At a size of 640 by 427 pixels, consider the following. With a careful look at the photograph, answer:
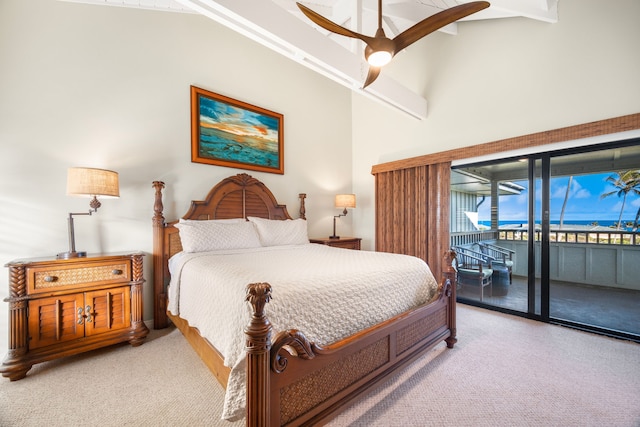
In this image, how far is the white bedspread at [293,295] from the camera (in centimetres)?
127

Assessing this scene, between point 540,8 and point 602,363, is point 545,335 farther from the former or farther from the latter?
point 540,8

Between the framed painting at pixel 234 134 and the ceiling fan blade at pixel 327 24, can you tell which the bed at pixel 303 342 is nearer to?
the framed painting at pixel 234 134

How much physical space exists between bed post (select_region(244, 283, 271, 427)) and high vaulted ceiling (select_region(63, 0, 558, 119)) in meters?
2.09

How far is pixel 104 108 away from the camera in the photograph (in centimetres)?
260

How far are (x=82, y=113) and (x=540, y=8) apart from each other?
4.71 metres

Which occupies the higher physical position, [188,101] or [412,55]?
[412,55]

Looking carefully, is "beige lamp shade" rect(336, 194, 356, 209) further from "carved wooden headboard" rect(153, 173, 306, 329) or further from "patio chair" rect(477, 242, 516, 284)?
"patio chair" rect(477, 242, 516, 284)

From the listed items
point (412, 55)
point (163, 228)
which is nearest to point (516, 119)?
point (412, 55)

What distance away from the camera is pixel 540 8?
266cm

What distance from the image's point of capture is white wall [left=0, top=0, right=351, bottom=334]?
2.26m

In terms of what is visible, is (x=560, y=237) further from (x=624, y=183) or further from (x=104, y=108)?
(x=104, y=108)

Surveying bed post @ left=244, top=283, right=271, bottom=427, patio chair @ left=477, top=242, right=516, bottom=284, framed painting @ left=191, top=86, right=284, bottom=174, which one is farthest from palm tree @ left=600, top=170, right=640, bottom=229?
framed painting @ left=191, top=86, right=284, bottom=174

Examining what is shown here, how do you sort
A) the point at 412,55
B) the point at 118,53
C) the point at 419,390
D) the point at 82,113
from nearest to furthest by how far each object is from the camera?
the point at 419,390, the point at 82,113, the point at 118,53, the point at 412,55

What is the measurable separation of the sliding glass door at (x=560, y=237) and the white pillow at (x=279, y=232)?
7.15ft
